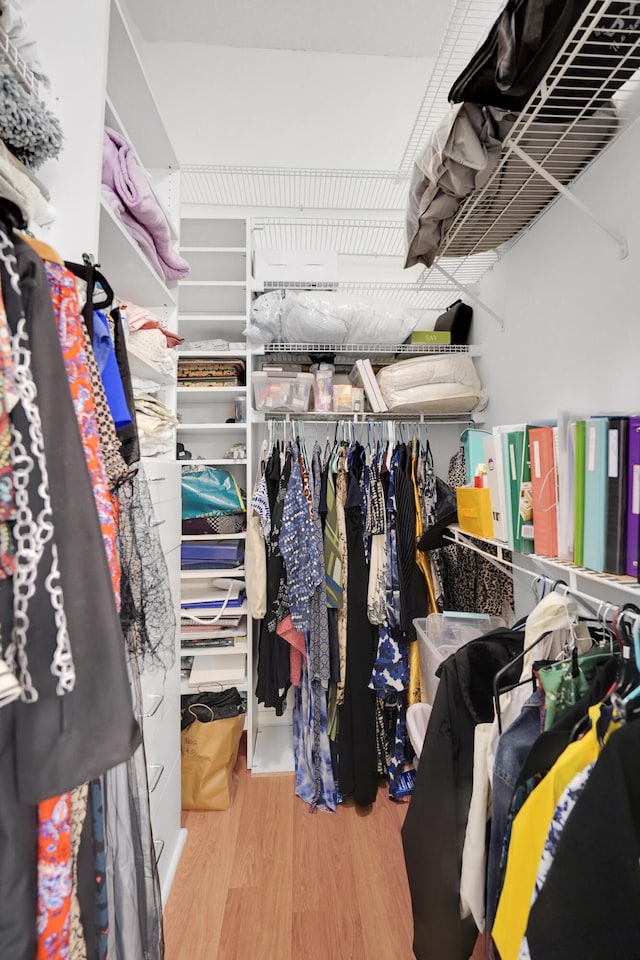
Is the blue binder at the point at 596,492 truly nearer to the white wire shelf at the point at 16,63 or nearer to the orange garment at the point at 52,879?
the orange garment at the point at 52,879

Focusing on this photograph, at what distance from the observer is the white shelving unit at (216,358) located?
2.00 m

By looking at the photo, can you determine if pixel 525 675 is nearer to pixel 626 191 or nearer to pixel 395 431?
pixel 626 191

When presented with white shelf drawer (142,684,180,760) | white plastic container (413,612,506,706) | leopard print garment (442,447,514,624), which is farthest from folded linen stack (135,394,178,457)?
leopard print garment (442,447,514,624)

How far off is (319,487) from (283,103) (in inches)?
81.4

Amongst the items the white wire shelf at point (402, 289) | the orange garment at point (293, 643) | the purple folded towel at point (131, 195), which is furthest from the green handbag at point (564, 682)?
the white wire shelf at point (402, 289)

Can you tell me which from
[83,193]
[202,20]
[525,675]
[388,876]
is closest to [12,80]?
[83,193]

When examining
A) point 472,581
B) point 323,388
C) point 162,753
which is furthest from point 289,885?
point 323,388

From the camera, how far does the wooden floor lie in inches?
51.2

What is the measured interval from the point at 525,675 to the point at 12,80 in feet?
4.80

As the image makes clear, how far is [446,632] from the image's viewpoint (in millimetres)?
1521

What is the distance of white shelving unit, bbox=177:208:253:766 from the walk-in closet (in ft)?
0.08

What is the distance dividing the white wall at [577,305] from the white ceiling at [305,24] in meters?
1.39

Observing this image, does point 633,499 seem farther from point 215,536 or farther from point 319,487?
point 215,536

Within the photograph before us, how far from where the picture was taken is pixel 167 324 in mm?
1747
